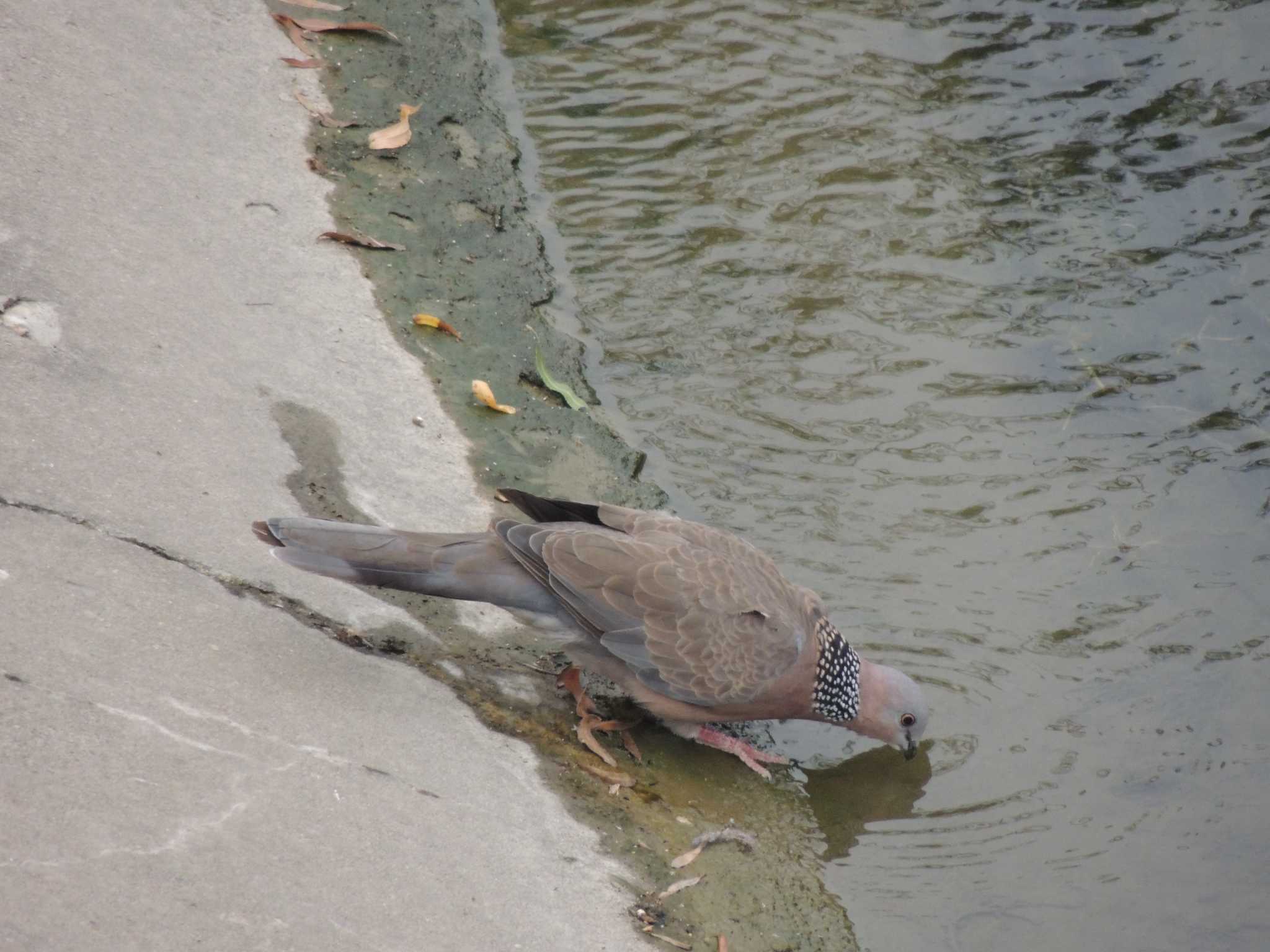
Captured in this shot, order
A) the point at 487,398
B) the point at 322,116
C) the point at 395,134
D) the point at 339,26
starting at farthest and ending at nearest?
the point at 339,26 → the point at 395,134 → the point at 322,116 → the point at 487,398

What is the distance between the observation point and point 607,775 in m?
3.97

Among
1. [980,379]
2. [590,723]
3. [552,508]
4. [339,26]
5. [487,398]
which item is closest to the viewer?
[590,723]

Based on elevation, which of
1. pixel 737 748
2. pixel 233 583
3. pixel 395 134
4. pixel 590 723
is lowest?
pixel 737 748

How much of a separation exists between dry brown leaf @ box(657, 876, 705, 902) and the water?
691 millimetres

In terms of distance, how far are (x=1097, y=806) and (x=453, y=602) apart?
2.33 m

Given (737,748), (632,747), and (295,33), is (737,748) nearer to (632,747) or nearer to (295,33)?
(632,747)

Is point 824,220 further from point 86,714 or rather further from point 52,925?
point 52,925

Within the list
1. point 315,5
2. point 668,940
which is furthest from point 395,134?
point 668,940

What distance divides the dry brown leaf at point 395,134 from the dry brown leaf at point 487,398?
165 centimetres

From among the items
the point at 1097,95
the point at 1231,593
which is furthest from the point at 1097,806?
the point at 1097,95

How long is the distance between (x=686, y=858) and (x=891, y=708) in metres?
1.14

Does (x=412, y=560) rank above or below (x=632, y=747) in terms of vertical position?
above

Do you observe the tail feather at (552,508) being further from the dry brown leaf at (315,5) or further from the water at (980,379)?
the dry brown leaf at (315,5)

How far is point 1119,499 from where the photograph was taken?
218 inches
